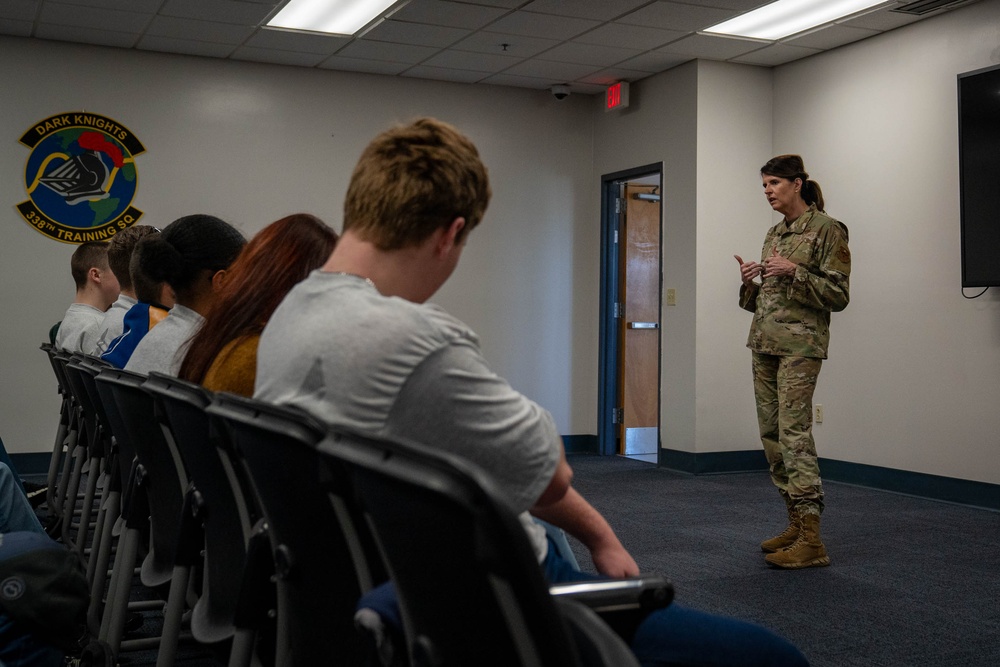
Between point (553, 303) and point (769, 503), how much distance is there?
110 inches

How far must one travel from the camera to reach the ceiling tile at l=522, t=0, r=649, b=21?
17.7ft

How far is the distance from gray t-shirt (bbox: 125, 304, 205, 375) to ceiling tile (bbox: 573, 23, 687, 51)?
395 centimetres

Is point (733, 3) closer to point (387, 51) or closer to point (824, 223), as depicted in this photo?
point (824, 223)

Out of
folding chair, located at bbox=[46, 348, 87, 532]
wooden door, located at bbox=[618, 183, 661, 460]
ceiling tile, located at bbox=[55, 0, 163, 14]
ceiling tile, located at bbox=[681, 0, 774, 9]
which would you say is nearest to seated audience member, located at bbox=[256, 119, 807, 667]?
folding chair, located at bbox=[46, 348, 87, 532]

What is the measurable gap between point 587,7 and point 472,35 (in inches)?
35.8

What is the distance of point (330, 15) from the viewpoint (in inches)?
230

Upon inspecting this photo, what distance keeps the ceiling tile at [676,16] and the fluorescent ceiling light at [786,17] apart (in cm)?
15

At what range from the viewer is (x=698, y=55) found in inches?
256

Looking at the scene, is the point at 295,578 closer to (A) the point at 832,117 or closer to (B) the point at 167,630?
(B) the point at 167,630

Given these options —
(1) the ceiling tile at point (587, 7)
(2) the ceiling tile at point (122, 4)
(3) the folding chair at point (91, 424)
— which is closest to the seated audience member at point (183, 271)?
(3) the folding chair at point (91, 424)

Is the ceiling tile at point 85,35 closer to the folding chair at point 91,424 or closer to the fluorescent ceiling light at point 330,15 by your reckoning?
the fluorescent ceiling light at point 330,15

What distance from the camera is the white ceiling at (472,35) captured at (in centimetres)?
553

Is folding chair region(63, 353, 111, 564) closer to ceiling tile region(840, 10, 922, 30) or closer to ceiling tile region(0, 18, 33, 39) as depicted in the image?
ceiling tile region(0, 18, 33, 39)

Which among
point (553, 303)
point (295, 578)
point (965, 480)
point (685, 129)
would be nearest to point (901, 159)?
point (685, 129)
